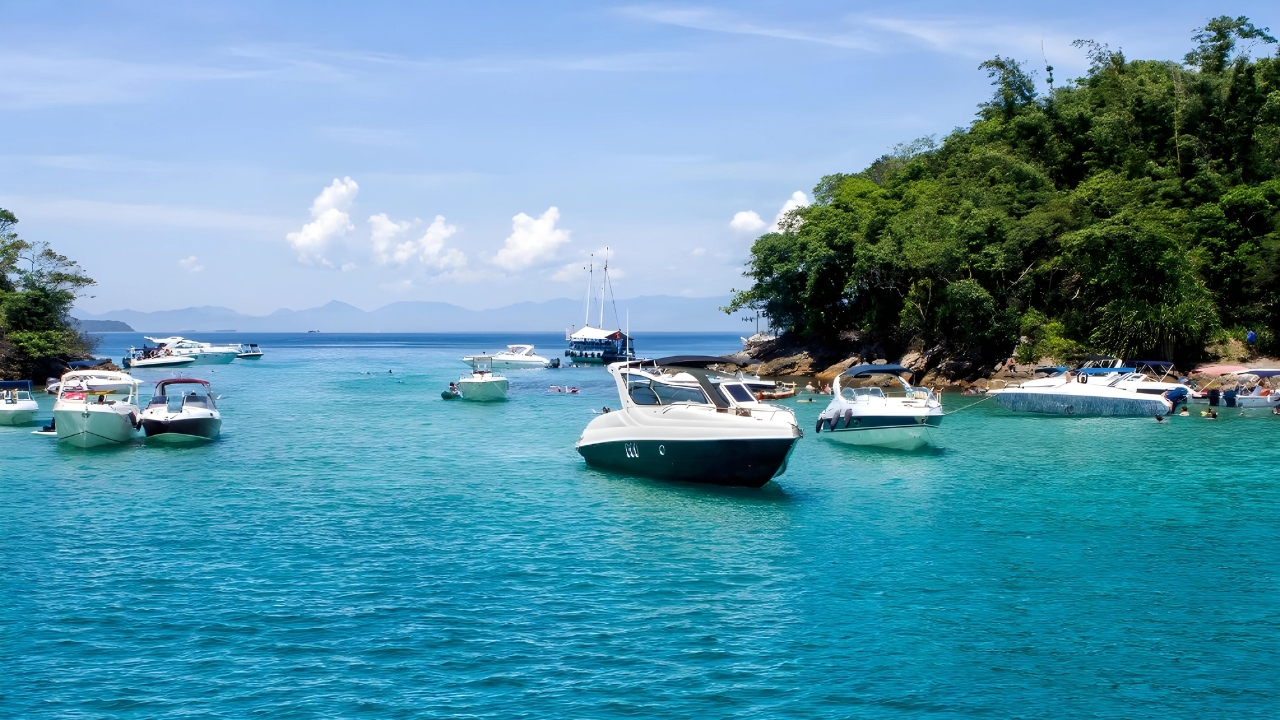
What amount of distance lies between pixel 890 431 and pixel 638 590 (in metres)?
22.6

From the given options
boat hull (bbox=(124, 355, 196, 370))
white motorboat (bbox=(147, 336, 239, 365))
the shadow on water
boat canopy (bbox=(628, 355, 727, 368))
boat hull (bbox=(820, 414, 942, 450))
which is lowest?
the shadow on water

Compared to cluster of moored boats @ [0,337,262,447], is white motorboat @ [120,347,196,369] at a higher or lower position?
higher

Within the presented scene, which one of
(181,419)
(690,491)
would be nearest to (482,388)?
(181,419)

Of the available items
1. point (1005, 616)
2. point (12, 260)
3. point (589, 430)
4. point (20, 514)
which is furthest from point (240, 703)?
point (12, 260)

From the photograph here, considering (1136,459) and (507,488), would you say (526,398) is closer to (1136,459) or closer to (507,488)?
(507,488)

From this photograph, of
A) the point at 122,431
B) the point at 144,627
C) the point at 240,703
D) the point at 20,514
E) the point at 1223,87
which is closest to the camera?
the point at 240,703

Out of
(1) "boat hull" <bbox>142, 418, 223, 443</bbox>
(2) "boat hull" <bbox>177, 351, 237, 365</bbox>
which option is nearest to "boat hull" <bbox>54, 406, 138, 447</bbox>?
(1) "boat hull" <bbox>142, 418, 223, 443</bbox>

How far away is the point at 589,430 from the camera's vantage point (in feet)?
109

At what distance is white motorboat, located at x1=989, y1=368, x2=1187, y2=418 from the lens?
1948 inches

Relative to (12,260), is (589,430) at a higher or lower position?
lower

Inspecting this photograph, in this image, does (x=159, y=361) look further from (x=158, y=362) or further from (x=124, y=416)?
(x=124, y=416)

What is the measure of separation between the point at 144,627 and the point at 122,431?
27.1 m

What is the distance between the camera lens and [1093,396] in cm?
5066

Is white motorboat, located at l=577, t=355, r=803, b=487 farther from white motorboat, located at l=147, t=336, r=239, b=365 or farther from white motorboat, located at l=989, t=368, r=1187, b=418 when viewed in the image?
white motorboat, located at l=147, t=336, r=239, b=365
